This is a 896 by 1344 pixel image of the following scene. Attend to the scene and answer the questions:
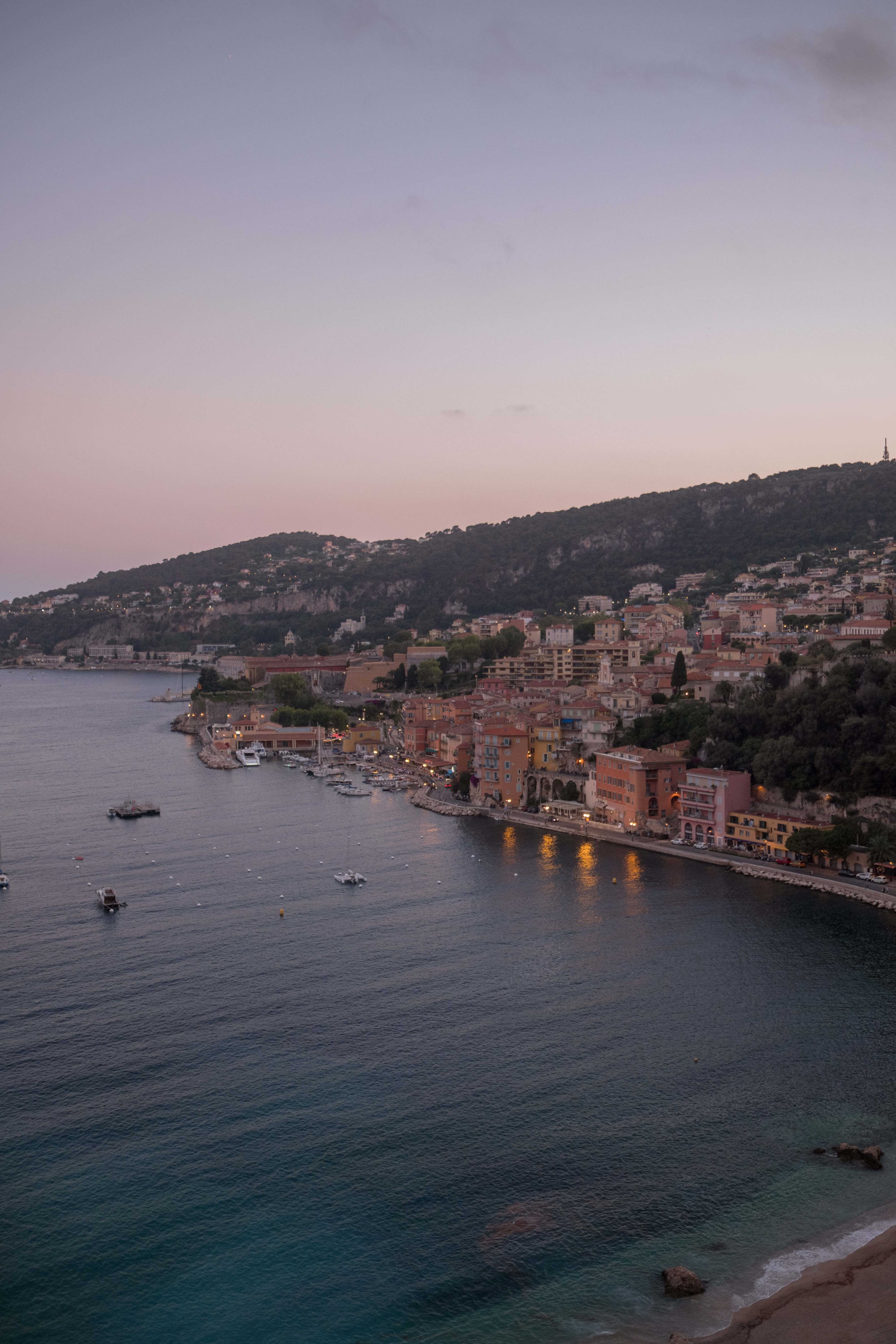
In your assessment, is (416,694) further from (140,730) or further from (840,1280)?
(840,1280)

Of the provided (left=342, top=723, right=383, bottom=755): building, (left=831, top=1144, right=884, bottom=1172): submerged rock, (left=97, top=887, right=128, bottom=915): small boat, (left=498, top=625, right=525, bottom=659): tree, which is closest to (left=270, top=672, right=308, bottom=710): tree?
(left=342, top=723, right=383, bottom=755): building

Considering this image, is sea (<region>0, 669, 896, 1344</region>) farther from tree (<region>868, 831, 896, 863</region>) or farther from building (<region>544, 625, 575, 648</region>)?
building (<region>544, 625, 575, 648</region>)

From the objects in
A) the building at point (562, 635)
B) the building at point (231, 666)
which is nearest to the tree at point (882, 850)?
the building at point (562, 635)

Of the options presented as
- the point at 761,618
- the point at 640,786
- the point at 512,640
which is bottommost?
the point at 640,786

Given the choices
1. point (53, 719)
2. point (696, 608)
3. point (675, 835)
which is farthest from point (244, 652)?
point (675, 835)

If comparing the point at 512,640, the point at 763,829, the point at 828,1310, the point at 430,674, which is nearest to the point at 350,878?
the point at 763,829

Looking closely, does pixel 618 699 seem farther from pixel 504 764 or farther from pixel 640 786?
pixel 640 786

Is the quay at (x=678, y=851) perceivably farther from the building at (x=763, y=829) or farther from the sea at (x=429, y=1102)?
the sea at (x=429, y=1102)
